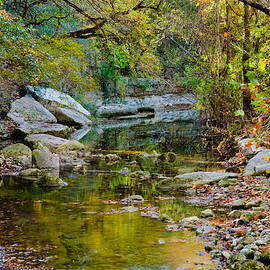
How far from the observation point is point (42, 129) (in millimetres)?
19203

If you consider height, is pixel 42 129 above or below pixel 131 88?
below

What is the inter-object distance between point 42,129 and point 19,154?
6.76 m

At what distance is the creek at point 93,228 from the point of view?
443cm

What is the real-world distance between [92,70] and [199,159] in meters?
22.1

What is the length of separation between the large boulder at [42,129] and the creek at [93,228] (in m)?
8.34

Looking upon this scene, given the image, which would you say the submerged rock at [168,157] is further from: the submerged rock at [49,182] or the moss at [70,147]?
the submerged rock at [49,182]

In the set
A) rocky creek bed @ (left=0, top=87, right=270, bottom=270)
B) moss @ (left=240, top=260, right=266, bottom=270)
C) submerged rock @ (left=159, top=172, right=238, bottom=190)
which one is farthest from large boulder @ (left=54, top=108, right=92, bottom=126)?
moss @ (left=240, top=260, right=266, bottom=270)

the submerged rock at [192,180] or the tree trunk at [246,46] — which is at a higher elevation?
the tree trunk at [246,46]

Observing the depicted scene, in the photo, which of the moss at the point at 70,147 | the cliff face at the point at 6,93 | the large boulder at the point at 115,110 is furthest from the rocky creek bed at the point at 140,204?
the large boulder at the point at 115,110

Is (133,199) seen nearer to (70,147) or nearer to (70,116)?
(70,147)

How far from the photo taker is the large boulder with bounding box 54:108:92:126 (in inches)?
966

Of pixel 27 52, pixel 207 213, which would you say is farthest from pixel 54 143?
pixel 207 213

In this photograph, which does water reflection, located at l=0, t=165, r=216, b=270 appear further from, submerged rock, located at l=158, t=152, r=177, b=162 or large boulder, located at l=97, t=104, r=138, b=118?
large boulder, located at l=97, t=104, r=138, b=118

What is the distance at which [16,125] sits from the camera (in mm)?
19172
